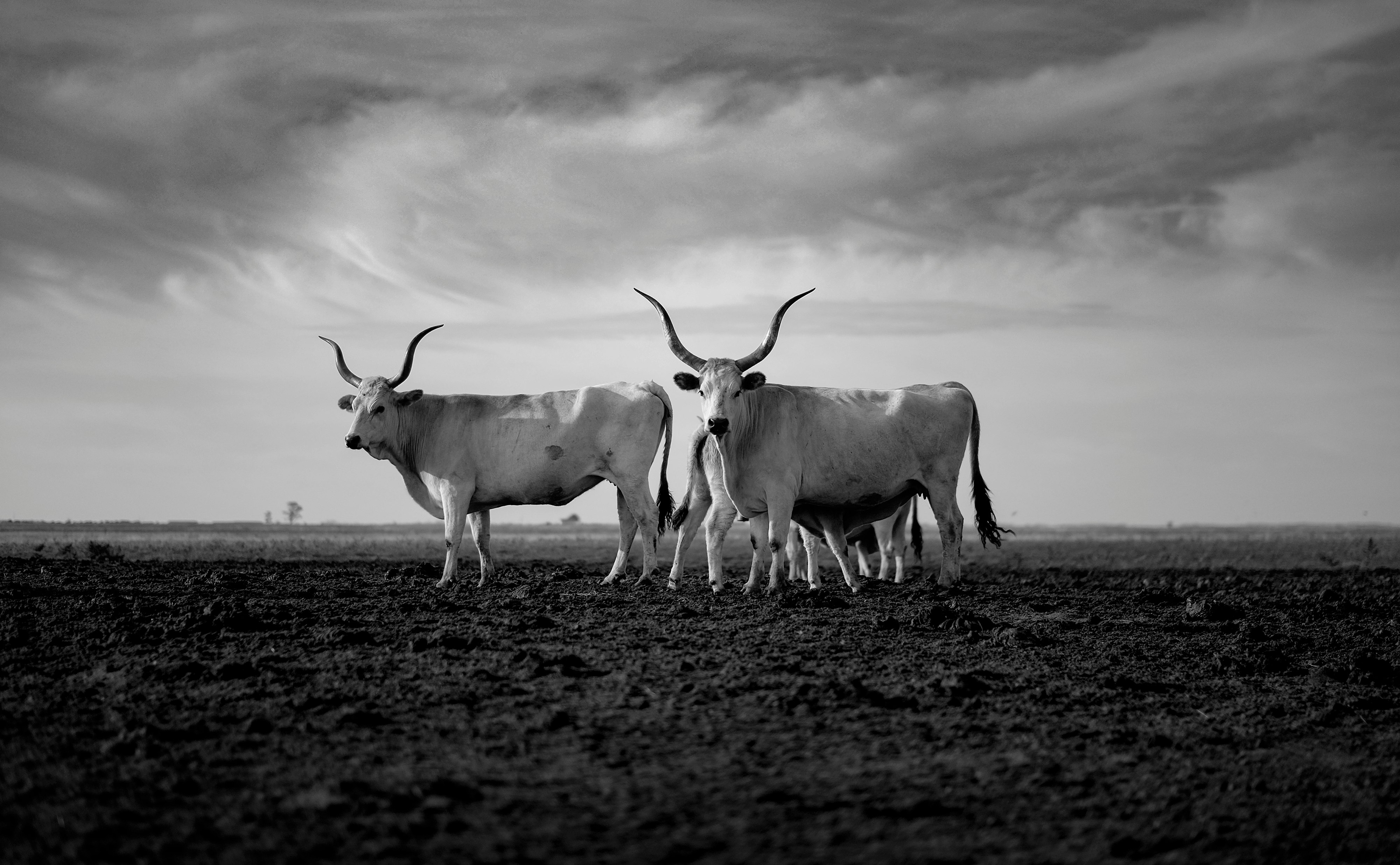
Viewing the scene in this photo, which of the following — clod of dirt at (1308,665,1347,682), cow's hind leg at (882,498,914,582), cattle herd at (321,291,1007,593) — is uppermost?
cattle herd at (321,291,1007,593)

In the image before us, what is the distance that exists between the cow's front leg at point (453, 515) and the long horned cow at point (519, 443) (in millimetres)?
16

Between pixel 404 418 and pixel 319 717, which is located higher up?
pixel 404 418

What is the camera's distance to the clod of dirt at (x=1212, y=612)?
12688 mm

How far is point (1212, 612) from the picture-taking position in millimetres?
12703

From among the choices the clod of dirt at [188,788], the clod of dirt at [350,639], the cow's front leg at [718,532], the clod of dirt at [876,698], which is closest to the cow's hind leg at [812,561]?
the cow's front leg at [718,532]

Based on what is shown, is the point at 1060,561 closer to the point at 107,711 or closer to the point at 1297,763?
the point at 1297,763

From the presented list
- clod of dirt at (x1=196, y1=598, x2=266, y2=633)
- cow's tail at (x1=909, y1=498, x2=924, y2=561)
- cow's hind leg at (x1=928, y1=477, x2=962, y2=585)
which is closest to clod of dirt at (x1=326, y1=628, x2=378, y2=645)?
clod of dirt at (x1=196, y1=598, x2=266, y2=633)

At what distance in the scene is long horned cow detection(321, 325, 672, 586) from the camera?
15273 millimetres

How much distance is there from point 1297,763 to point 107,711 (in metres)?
7.24

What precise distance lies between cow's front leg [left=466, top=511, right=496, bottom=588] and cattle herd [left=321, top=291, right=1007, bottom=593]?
35 millimetres

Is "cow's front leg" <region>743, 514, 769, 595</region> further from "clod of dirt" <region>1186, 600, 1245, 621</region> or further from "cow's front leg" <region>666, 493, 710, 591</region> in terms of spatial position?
"clod of dirt" <region>1186, 600, 1245, 621</region>

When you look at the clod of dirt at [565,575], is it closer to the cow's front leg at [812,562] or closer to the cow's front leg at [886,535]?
the cow's front leg at [812,562]

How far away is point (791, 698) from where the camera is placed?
7.64 meters

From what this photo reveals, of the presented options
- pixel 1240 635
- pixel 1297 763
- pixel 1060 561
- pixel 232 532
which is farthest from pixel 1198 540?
pixel 1297 763
